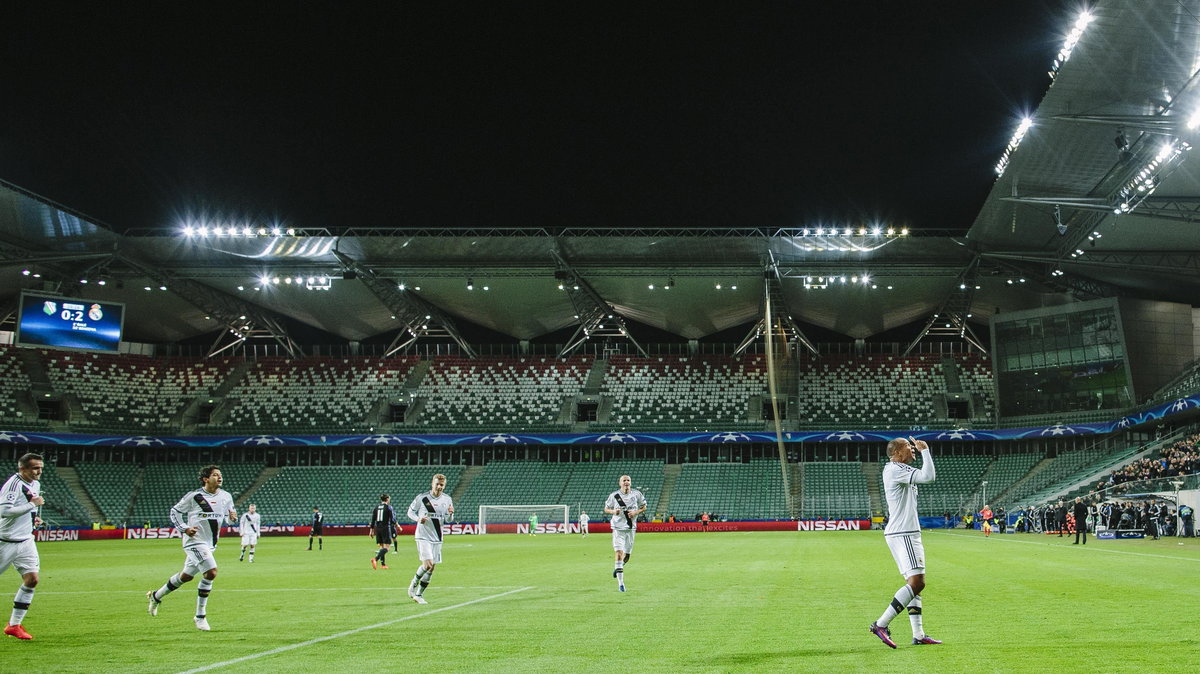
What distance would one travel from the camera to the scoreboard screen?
4581 centimetres

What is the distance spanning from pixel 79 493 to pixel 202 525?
56337 millimetres

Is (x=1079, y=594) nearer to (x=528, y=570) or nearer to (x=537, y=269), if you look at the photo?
(x=528, y=570)

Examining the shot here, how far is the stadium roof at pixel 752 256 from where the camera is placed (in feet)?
103

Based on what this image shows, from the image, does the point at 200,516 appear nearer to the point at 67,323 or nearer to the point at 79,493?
the point at 67,323

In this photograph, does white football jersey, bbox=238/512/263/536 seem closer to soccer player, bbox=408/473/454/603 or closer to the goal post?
soccer player, bbox=408/473/454/603

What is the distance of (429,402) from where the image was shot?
68.5 metres

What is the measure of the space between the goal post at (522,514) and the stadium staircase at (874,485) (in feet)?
65.5

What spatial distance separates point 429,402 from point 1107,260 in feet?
149

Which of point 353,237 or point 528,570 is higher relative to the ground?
point 353,237

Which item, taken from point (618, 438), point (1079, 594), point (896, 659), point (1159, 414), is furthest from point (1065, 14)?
point (618, 438)

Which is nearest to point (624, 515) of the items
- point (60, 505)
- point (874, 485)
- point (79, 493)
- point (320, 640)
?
point (320, 640)

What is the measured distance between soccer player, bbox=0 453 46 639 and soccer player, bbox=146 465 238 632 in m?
1.63

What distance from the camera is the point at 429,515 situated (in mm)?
15445

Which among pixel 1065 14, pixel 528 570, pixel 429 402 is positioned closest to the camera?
pixel 528 570
